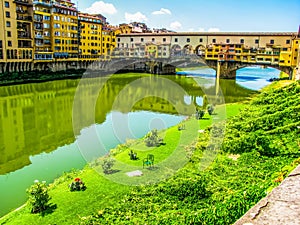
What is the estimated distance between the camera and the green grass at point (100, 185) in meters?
6.39

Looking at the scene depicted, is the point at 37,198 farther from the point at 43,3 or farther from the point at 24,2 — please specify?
the point at 43,3

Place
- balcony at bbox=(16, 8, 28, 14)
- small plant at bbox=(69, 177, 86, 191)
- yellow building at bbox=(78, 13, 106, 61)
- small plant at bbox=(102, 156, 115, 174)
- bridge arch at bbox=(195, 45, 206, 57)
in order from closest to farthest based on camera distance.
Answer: small plant at bbox=(69, 177, 86, 191)
small plant at bbox=(102, 156, 115, 174)
balcony at bbox=(16, 8, 28, 14)
yellow building at bbox=(78, 13, 106, 61)
bridge arch at bbox=(195, 45, 206, 57)

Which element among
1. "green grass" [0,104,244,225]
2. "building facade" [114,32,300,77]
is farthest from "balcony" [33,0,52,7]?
"green grass" [0,104,244,225]

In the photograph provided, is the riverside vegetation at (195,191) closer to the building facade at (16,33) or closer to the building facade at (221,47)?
the building facade at (16,33)

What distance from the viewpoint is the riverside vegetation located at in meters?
5.32

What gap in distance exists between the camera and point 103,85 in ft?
107

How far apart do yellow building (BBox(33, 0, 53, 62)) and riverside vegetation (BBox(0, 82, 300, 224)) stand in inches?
1122

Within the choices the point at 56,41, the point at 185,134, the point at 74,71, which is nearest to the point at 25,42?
the point at 56,41

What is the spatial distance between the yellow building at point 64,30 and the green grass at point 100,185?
28.6 meters

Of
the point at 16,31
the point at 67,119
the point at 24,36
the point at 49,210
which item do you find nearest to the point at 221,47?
the point at 24,36

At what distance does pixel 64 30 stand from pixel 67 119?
23.1m

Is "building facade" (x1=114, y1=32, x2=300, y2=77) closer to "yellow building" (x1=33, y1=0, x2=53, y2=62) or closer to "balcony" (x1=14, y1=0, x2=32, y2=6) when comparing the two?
"yellow building" (x1=33, y1=0, x2=53, y2=62)

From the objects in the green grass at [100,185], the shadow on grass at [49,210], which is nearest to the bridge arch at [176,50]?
the green grass at [100,185]

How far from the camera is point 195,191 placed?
6676 mm
